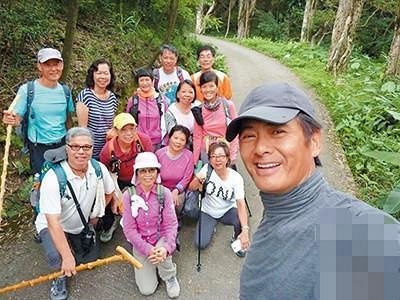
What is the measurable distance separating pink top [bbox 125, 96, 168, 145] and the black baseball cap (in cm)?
368

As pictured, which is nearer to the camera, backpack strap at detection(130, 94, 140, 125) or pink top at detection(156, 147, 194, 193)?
pink top at detection(156, 147, 194, 193)

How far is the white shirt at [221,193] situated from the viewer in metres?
4.47

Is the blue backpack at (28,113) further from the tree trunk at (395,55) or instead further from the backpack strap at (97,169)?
the tree trunk at (395,55)

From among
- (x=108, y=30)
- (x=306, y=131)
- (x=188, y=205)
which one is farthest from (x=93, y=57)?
(x=306, y=131)

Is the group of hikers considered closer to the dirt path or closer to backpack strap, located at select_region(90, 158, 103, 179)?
backpack strap, located at select_region(90, 158, 103, 179)

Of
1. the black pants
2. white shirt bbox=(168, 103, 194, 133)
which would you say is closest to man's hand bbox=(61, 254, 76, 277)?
the black pants

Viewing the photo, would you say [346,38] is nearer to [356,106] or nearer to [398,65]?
[398,65]

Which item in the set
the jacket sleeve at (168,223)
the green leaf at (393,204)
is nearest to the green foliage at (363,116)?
the green leaf at (393,204)

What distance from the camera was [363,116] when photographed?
342 inches

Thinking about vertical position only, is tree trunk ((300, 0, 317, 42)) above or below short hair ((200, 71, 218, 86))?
above

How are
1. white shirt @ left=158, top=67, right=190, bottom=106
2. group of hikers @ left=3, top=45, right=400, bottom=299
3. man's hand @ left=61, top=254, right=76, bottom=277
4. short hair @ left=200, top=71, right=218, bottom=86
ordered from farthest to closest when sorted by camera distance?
white shirt @ left=158, top=67, right=190, bottom=106 → short hair @ left=200, top=71, right=218, bottom=86 → man's hand @ left=61, top=254, right=76, bottom=277 → group of hikers @ left=3, top=45, right=400, bottom=299

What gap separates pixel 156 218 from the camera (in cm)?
393

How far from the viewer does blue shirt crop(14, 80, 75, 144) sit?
396 cm

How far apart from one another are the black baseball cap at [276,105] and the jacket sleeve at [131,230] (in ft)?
8.79
